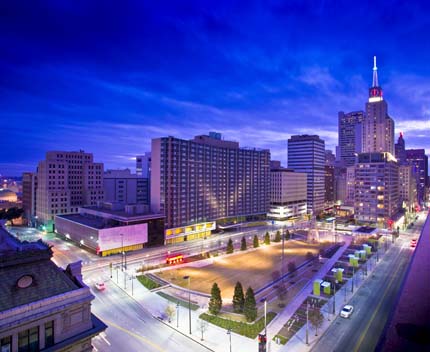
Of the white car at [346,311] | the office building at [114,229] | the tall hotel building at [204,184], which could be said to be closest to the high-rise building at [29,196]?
the office building at [114,229]

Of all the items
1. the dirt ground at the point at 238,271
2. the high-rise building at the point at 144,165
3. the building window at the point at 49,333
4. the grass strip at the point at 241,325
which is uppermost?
the high-rise building at the point at 144,165

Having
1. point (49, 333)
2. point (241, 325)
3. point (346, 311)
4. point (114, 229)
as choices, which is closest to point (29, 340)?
point (49, 333)

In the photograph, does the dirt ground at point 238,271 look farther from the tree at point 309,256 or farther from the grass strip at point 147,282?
the grass strip at point 147,282

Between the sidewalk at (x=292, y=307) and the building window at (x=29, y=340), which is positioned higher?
the building window at (x=29, y=340)

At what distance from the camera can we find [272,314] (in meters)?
46.8

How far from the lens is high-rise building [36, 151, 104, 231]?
395 feet

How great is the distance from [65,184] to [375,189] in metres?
153

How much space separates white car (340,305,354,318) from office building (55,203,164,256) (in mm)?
63525

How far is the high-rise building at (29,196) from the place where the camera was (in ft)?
436

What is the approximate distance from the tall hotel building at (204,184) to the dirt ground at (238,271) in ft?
95.9

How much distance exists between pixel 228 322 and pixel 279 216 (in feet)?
380

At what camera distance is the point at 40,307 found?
2077 centimetres

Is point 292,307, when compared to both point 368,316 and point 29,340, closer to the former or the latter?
point 368,316

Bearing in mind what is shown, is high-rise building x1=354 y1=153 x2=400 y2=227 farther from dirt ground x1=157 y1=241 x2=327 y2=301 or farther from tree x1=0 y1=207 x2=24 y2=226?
tree x1=0 y1=207 x2=24 y2=226
